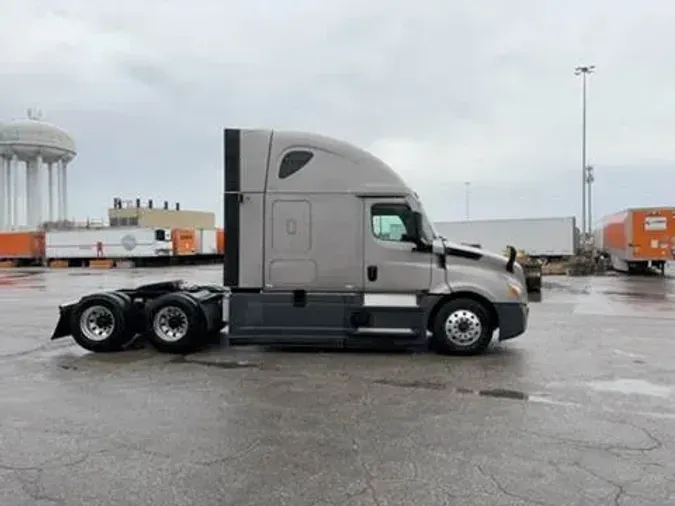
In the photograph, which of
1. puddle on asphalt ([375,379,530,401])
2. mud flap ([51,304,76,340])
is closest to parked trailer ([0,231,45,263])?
mud flap ([51,304,76,340])

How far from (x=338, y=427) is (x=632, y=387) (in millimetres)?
3948

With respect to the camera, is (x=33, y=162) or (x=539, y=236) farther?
(x=33, y=162)

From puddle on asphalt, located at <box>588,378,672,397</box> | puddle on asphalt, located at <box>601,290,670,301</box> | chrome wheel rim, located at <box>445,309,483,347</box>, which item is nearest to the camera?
puddle on asphalt, located at <box>588,378,672,397</box>

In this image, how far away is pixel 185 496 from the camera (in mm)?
4617

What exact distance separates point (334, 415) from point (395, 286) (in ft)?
12.9

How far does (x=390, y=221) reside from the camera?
1048 centimetres

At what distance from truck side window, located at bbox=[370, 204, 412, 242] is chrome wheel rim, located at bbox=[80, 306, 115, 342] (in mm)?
4462

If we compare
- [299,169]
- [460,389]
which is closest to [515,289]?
[460,389]

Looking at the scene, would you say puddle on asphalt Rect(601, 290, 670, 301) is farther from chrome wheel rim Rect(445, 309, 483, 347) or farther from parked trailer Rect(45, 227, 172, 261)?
parked trailer Rect(45, 227, 172, 261)

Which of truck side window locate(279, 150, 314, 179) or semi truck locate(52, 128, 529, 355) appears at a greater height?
truck side window locate(279, 150, 314, 179)

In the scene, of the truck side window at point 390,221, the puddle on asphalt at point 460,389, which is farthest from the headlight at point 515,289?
the puddle on asphalt at point 460,389

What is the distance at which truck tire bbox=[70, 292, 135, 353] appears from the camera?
1083cm

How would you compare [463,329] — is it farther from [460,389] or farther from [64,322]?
[64,322]

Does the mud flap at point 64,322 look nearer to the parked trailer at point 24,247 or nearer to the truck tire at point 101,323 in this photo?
the truck tire at point 101,323
